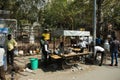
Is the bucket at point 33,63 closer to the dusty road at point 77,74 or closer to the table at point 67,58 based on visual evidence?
the dusty road at point 77,74

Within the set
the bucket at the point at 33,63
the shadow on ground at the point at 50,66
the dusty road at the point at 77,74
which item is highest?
the bucket at the point at 33,63

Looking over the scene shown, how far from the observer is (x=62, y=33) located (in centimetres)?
1548

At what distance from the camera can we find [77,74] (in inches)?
555

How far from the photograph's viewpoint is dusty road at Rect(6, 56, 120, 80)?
1312 cm

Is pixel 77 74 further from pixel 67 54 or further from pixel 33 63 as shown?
pixel 33 63

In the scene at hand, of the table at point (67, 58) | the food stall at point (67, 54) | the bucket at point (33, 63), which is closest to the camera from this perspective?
the bucket at point (33, 63)

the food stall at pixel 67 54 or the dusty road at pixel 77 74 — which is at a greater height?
the food stall at pixel 67 54

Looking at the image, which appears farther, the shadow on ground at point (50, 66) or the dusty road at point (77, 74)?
the shadow on ground at point (50, 66)

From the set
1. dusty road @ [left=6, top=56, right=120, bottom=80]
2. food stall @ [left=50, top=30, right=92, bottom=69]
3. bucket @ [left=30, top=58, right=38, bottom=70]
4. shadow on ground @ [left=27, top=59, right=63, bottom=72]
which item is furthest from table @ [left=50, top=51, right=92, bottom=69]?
bucket @ [left=30, top=58, right=38, bottom=70]

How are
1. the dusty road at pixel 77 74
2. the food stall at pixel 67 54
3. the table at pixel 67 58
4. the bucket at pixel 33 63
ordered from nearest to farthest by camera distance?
1. the dusty road at pixel 77 74
2. the bucket at pixel 33 63
3. the table at pixel 67 58
4. the food stall at pixel 67 54

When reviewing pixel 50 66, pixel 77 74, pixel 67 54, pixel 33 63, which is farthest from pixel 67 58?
pixel 33 63

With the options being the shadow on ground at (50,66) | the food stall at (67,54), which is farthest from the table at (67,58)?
the shadow on ground at (50,66)

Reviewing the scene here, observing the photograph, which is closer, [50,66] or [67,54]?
[67,54]

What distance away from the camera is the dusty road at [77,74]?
13.1m
